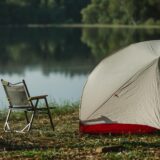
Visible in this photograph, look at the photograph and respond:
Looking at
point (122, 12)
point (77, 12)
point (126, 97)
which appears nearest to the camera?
point (126, 97)

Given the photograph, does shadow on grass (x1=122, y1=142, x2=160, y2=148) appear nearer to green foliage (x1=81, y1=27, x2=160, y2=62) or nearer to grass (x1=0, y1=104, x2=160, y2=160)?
grass (x1=0, y1=104, x2=160, y2=160)

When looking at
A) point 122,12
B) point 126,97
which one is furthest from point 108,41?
point 126,97

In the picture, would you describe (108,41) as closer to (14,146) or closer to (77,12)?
(14,146)

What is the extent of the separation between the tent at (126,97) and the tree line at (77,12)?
89.4 m

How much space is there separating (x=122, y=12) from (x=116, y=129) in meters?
102

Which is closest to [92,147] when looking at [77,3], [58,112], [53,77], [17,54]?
[58,112]

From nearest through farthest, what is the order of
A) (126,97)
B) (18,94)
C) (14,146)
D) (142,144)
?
(142,144)
(14,146)
(18,94)
(126,97)

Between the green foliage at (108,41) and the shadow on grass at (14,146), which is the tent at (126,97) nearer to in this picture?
the shadow on grass at (14,146)

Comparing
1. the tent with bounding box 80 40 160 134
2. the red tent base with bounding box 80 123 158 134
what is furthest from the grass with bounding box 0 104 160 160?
the tent with bounding box 80 40 160 134

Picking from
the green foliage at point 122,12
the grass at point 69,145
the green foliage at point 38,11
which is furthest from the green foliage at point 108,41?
the green foliage at point 38,11

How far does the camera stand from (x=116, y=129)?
11.0 meters

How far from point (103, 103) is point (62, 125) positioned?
65.4 inches

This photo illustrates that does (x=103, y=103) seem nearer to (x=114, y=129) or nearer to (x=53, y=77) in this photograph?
(x=114, y=129)

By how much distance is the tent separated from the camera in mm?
11047
